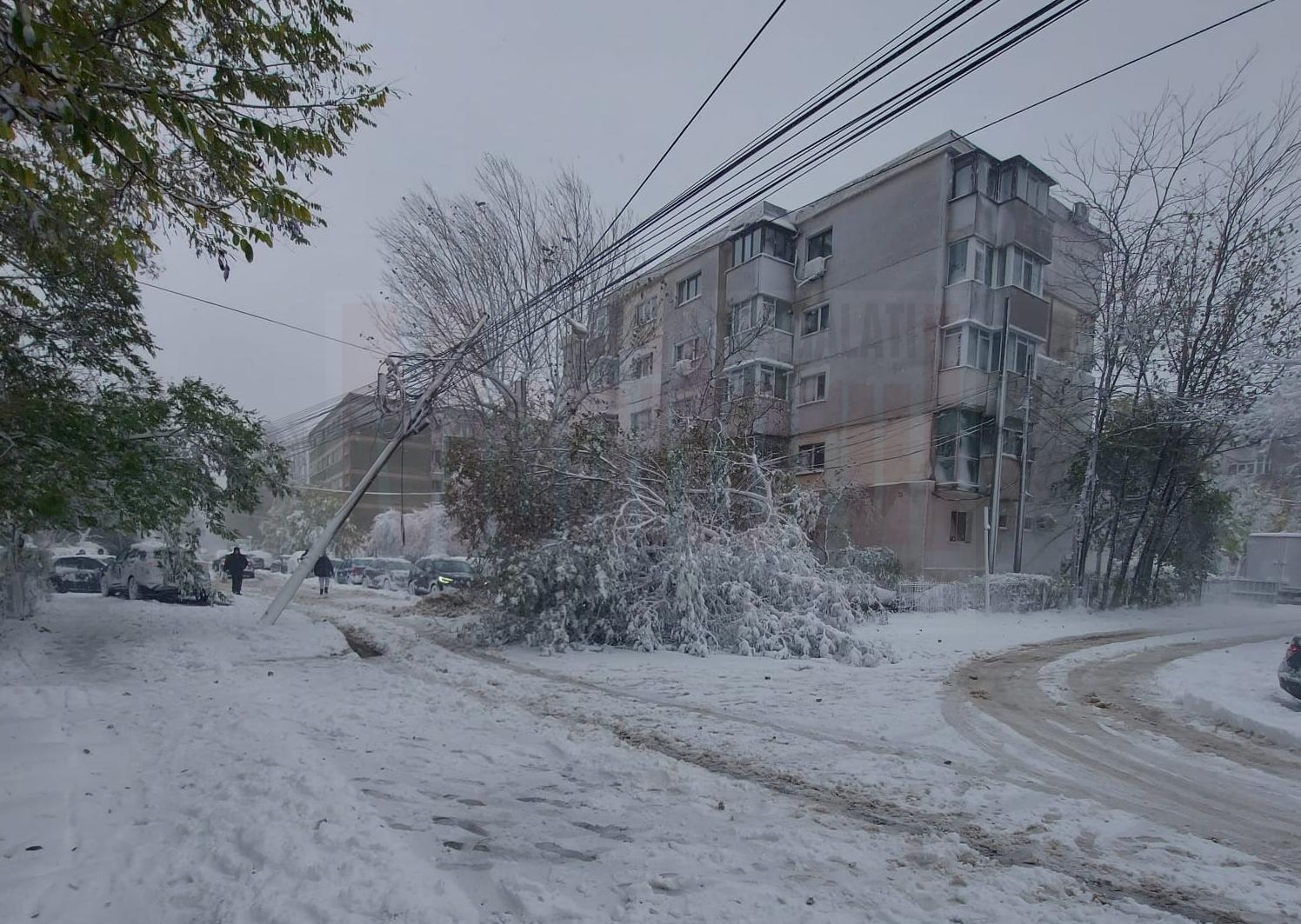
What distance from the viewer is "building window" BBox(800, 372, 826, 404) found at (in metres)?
24.4

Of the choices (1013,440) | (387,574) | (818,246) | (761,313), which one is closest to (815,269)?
(818,246)

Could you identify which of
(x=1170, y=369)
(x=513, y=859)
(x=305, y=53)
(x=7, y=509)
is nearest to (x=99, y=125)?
(x=305, y=53)

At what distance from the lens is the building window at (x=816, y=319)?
2447 cm

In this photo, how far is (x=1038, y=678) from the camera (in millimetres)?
10406

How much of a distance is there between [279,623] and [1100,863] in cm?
1353

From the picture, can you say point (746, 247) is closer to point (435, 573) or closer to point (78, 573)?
point (435, 573)

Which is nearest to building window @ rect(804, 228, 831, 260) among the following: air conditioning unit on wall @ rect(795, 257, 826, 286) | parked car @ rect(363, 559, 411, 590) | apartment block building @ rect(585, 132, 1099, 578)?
apartment block building @ rect(585, 132, 1099, 578)

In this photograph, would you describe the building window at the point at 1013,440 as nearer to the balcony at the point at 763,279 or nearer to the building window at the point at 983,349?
the building window at the point at 983,349

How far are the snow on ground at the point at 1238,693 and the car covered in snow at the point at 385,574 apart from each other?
2321 cm

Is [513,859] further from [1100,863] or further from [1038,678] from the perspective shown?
[1038,678]

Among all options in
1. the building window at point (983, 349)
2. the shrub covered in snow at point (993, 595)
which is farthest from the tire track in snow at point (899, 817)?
the building window at point (983, 349)

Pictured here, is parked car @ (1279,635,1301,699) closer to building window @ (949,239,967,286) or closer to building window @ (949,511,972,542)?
building window @ (949,511,972,542)

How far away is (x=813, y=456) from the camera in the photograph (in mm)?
24500

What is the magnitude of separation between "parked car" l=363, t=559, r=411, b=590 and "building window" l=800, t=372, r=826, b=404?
49.8 ft
